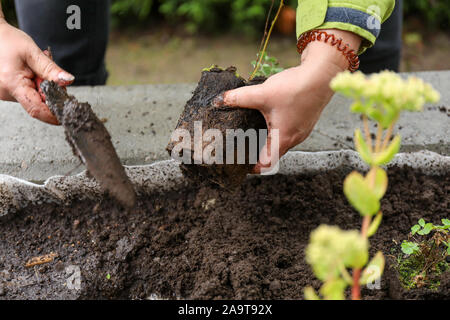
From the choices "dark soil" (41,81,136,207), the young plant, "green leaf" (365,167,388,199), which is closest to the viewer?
"green leaf" (365,167,388,199)

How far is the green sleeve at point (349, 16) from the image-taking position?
132 cm

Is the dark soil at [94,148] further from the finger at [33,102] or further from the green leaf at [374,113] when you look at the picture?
the green leaf at [374,113]

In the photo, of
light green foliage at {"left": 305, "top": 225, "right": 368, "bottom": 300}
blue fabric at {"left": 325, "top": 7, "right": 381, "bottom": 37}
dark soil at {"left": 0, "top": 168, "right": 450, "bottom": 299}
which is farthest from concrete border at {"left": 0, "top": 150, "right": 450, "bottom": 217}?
light green foliage at {"left": 305, "top": 225, "right": 368, "bottom": 300}

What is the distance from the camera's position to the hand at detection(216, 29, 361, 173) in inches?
50.8

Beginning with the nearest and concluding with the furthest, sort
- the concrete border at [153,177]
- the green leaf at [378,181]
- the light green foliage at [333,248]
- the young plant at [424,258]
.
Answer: the light green foliage at [333,248]
the green leaf at [378,181]
the young plant at [424,258]
the concrete border at [153,177]

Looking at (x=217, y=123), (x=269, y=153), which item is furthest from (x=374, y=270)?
(x=217, y=123)

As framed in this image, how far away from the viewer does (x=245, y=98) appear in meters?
1.34

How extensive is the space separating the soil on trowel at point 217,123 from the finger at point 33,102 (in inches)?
17.2

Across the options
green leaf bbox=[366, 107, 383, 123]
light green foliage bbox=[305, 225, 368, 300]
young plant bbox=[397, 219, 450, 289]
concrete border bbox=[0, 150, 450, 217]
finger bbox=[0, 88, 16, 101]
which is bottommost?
young plant bbox=[397, 219, 450, 289]

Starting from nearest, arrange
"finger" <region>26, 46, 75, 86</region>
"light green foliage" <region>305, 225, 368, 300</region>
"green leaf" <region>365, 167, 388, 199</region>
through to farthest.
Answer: "light green foliage" <region>305, 225, 368, 300</region>, "green leaf" <region>365, 167, 388, 199</region>, "finger" <region>26, 46, 75, 86</region>

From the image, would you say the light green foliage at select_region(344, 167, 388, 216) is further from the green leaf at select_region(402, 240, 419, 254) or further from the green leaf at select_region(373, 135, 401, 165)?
the green leaf at select_region(402, 240, 419, 254)

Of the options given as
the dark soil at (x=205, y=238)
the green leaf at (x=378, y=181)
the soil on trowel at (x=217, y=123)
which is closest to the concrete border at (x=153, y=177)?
the dark soil at (x=205, y=238)

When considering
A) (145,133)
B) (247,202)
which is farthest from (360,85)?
(145,133)

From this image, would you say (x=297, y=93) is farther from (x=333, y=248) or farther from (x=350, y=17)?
(x=333, y=248)
